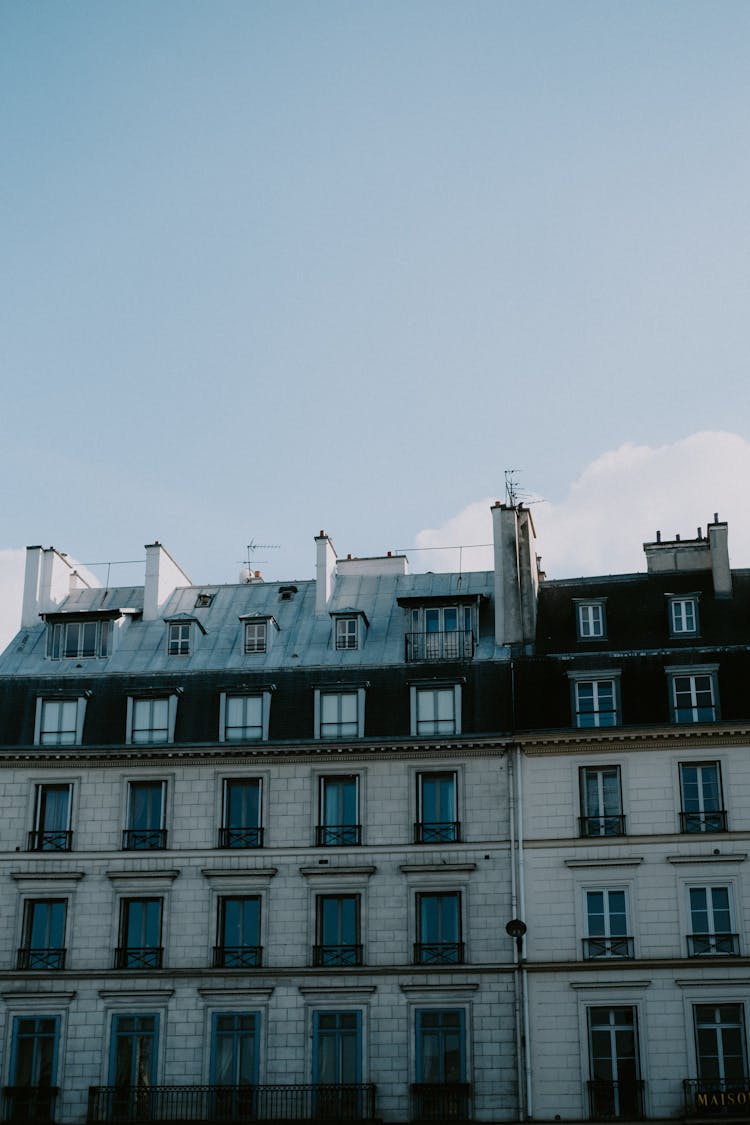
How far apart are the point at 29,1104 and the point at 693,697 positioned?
21.2 m

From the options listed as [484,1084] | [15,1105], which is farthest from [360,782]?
[15,1105]

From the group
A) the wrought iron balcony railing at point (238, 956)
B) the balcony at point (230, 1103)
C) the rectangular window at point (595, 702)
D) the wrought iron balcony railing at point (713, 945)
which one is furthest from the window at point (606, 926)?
the wrought iron balcony railing at point (238, 956)

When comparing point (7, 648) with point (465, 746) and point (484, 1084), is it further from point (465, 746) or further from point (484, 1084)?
point (484, 1084)

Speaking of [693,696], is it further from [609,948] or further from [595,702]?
[609,948]

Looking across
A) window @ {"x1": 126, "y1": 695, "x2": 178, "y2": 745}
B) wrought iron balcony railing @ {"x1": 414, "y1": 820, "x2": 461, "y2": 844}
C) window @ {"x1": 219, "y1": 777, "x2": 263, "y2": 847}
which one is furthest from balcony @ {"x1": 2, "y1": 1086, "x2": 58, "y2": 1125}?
wrought iron balcony railing @ {"x1": 414, "y1": 820, "x2": 461, "y2": 844}

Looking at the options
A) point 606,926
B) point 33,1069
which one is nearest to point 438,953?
point 606,926

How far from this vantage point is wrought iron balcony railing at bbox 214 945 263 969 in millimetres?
41781

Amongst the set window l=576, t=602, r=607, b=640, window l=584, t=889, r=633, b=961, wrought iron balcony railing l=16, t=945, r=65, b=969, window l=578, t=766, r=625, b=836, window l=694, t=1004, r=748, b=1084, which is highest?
window l=576, t=602, r=607, b=640

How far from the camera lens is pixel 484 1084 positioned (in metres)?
39.7

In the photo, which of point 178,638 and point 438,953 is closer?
point 438,953

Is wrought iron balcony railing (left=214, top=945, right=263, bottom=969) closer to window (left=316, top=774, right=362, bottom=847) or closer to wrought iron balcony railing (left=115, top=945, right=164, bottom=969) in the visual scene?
wrought iron balcony railing (left=115, top=945, right=164, bottom=969)

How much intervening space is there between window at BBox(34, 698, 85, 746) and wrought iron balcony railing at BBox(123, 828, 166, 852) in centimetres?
330

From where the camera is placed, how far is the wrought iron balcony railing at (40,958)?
42250mm

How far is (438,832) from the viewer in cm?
4256
